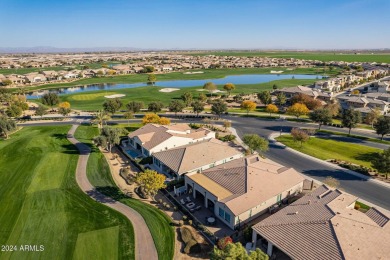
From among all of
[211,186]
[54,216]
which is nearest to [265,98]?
[211,186]

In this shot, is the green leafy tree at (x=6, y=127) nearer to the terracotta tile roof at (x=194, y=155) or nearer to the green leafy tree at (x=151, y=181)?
the terracotta tile roof at (x=194, y=155)

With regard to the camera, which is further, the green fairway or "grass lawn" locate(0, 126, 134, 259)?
the green fairway

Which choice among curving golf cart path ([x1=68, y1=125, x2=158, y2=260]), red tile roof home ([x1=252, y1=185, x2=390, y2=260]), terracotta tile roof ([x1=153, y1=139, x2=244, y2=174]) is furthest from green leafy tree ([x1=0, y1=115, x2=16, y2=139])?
red tile roof home ([x1=252, y1=185, x2=390, y2=260])

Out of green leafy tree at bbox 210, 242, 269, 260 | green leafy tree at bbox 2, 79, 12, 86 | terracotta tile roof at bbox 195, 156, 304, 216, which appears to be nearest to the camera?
green leafy tree at bbox 210, 242, 269, 260

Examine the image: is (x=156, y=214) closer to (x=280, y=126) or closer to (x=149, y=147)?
(x=149, y=147)

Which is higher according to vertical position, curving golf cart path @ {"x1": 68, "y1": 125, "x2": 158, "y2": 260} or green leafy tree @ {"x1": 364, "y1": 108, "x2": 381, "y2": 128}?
green leafy tree @ {"x1": 364, "y1": 108, "x2": 381, "y2": 128}

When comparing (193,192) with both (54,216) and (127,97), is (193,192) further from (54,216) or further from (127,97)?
(127,97)

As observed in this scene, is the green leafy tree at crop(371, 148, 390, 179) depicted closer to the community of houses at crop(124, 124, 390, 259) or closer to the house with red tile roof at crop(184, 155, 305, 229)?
the community of houses at crop(124, 124, 390, 259)
